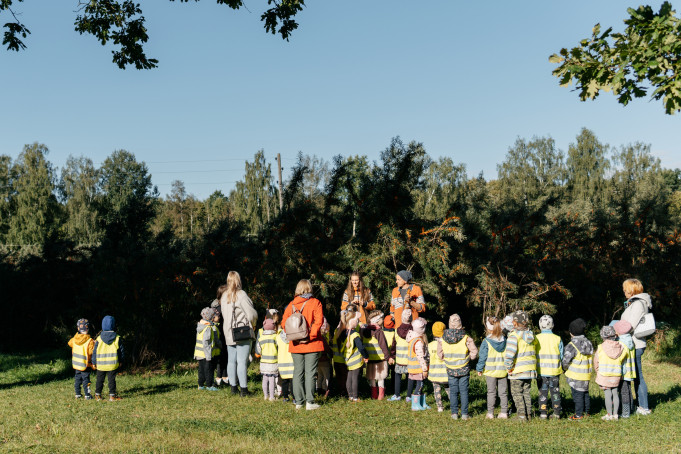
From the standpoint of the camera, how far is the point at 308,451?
5.59 meters

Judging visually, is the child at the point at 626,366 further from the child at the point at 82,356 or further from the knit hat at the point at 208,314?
the child at the point at 82,356

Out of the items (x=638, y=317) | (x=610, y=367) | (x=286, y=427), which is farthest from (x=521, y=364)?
(x=286, y=427)

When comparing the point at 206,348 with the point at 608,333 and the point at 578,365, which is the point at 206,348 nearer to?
the point at 578,365

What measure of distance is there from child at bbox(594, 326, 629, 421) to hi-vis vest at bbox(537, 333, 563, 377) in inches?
20.6

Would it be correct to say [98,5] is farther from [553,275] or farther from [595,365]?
[553,275]

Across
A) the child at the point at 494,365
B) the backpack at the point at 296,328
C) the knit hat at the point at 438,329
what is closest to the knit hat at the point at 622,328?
the child at the point at 494,365

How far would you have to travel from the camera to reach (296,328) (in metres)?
7.69

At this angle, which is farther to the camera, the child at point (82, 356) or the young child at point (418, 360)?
the child at point (82, 356)

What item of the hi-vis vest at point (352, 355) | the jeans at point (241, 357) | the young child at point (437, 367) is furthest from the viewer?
the jeans at point (241, 357)

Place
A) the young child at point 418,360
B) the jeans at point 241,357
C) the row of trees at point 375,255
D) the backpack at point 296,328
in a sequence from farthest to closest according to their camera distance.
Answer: the row of trees at point 375,255 < the jeans at point 241,357 < the young child at point 418,360 < the backpack at point 296,328

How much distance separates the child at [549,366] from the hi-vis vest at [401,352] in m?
1.95

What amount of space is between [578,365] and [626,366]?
2.07 ft

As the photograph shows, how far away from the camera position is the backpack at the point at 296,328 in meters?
7.69

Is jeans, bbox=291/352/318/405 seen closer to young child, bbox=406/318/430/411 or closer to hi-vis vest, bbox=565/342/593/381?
young child, bbox=406/318/430/411
